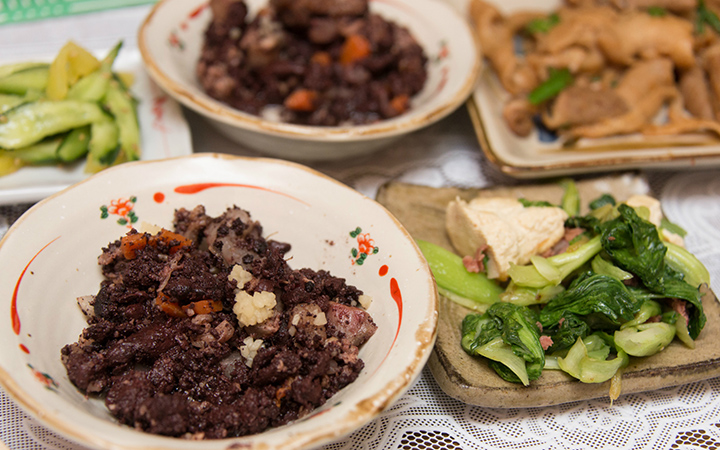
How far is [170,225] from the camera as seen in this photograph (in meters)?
2.32

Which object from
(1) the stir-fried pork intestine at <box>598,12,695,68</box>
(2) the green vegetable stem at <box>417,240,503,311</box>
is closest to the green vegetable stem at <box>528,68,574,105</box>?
(1) the stir-fried pork intestine at <box>598,12,695,68</box>

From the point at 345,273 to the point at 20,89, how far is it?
210cm

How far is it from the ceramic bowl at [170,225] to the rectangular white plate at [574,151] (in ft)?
3.79

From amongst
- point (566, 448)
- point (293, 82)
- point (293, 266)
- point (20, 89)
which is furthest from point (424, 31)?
point (566, 448)

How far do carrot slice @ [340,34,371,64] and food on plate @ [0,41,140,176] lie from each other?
140cm

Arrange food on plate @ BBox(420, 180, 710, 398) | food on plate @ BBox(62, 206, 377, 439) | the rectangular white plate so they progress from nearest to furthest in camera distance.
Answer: food on plate @ BBox(62, 206, 377, 439)
food on plate @ BBox(420, 180, 710, 398)
the rectangular white plate

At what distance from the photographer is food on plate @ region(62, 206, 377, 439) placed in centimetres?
172

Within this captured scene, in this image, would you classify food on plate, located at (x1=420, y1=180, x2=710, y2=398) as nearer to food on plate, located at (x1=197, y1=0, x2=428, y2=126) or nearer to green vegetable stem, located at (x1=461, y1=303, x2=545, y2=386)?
green vegetable stem, located at (x1=461, y1=303, x2=545, y2=386)

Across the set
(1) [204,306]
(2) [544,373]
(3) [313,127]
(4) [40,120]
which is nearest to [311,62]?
(3) [313,127]

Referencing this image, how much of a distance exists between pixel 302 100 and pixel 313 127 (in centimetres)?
55

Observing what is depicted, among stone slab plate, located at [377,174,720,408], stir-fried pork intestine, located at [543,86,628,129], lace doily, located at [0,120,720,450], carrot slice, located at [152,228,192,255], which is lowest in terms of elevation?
lace doily, located at [0,120,720,450]

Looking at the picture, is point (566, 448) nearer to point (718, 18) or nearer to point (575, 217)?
point (575, 217)

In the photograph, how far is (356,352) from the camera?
75.7 inches

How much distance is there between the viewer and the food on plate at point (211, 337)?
1.72 metres
